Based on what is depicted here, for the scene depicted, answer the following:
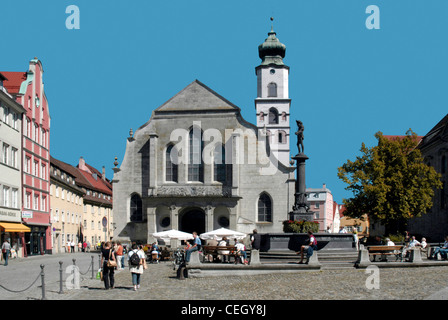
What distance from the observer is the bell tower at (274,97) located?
7888 cm

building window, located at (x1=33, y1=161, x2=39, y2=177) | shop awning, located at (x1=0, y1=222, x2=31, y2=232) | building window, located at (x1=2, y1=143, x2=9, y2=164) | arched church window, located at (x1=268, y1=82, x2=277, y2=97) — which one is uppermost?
arched church window, located at (x1=268, y1=82, x2=277, y2=97)

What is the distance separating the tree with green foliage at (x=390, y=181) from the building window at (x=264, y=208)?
7.28 metres

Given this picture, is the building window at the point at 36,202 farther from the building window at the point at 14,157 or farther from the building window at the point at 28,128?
the building window at the point at 14,157

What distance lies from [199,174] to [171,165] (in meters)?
2.59

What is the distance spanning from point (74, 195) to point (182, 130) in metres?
16.8

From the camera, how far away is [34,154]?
4838 centimetres

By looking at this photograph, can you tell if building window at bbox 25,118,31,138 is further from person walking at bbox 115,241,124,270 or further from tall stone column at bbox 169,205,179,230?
person walking at bbox 115,241,124,270

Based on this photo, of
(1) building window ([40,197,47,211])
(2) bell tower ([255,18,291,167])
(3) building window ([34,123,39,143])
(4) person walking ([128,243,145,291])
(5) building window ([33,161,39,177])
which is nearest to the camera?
(4) person walking ([128,243,145,291])

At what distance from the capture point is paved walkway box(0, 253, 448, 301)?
15.8 m

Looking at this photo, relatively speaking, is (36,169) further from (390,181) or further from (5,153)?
(390,181)

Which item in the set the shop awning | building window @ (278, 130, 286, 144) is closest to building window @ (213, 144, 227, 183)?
the shop awning

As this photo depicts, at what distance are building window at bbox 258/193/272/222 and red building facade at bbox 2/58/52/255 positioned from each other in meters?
18.0

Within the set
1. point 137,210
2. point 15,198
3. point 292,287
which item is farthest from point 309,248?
point 137,210
